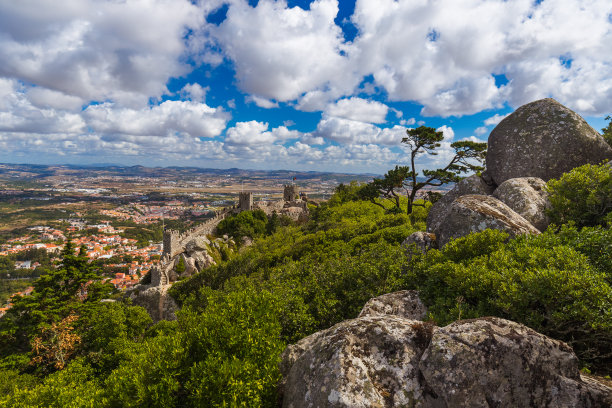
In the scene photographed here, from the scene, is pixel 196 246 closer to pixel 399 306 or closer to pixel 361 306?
pixel 361 306

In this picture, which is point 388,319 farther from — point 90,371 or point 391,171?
point 391,171

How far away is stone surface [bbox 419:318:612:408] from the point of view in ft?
15.3

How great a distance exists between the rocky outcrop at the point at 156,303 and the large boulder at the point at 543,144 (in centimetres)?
3327

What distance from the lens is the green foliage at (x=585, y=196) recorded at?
34.6 feet

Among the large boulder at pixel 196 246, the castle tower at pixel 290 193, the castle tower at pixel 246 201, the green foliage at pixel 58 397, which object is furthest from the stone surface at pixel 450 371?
the castle tower at pixel 290 193

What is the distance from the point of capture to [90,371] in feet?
56.3

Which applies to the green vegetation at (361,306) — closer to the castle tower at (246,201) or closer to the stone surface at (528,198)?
the stone surface at (528,198)

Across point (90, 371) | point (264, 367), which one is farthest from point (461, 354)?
point (90, 371)

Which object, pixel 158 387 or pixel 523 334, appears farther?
pixel 158 387

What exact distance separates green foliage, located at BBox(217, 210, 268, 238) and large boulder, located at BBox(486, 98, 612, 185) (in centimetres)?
4177

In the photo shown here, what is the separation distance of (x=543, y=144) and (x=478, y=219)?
9423 millimetres

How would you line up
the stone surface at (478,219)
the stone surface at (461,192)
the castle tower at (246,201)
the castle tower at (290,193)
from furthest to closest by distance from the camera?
the castle tower at (290,193), the castle tower at (246,201), the stone surface at (461,192), the stone surface at (478,219)

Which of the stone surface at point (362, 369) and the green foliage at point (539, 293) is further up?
the green foliage at point (539, 293)

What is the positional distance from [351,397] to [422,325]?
7.28 feet
